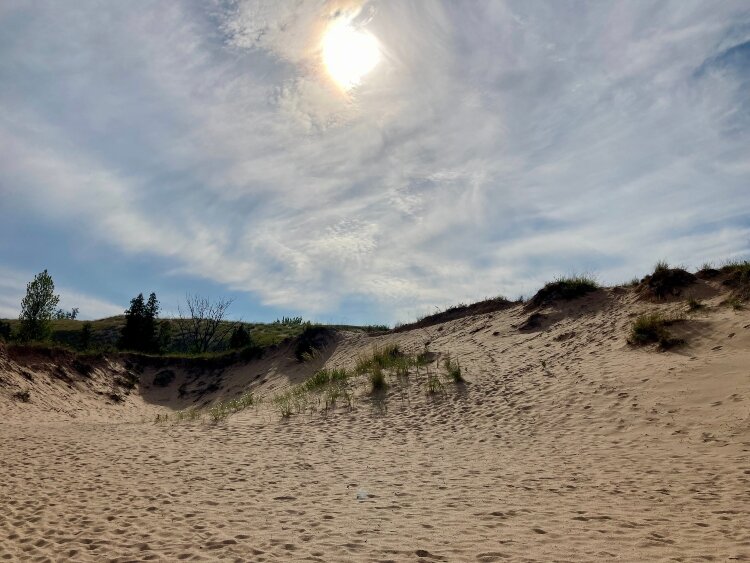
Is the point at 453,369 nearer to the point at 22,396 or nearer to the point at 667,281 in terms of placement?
the point at 667,281

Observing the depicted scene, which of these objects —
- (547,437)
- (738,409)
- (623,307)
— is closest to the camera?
(738,409)

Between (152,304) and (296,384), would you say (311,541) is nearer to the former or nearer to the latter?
(296,384)

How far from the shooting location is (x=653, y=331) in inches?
579

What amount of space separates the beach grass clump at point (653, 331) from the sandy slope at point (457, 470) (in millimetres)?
479

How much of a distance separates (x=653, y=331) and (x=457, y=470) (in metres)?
9.10

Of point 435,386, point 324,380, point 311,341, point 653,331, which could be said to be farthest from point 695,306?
point 311,341

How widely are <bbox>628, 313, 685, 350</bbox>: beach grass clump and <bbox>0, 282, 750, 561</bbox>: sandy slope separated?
479 millimetres

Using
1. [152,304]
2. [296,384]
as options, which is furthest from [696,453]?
[152,304]

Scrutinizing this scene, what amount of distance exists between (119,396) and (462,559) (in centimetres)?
2584

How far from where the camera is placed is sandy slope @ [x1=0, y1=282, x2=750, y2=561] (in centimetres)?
582

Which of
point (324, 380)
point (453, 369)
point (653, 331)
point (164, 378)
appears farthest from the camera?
point (164, 378)

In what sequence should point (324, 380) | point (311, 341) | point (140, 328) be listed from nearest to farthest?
point (324, 380) → point (311, 341) → point (140, 328)

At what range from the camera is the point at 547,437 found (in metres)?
10.7

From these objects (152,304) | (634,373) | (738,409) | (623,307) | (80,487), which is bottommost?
(80,487)
